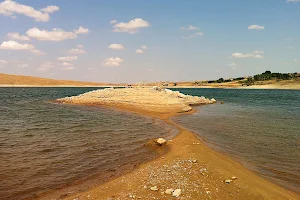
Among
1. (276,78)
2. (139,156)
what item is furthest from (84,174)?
(276,78)

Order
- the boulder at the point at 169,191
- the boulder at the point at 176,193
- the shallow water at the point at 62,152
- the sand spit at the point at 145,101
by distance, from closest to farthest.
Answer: the boulder at the point at 176,193 → the boulder at the point at 169,191 → the shallow water at the point at 62,152 → the sand spit at the point at 145,101

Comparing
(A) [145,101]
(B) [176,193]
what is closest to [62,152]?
(B) [176,193]

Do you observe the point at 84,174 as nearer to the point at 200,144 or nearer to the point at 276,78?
the point at 200,144

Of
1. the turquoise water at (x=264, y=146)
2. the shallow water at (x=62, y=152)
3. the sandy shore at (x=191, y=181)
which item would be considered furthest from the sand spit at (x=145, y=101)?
the sandy shore at (x=191, y=181)

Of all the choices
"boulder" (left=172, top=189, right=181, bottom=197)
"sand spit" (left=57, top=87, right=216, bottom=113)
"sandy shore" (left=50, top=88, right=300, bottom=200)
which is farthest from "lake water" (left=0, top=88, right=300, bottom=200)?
"sand spit" (left=57, top=87, right=216, bottom=113)

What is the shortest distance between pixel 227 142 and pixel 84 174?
1038 centimetres

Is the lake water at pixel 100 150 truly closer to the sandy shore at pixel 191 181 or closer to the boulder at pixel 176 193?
the sandy shore at pixel 191 181

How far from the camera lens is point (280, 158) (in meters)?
13.0

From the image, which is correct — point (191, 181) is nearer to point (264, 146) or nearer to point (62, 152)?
point (62, 152)

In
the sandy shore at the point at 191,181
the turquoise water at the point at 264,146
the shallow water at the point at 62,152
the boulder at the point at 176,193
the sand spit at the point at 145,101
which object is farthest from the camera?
the sand spit at the point at 145,101

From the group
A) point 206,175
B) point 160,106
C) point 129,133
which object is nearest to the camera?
point 206,175

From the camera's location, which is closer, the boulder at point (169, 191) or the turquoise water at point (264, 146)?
the boulder at point (169, 191)

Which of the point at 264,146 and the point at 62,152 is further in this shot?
the point at 264,146

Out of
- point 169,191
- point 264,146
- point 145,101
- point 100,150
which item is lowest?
point 264,146
